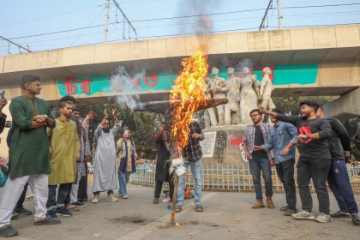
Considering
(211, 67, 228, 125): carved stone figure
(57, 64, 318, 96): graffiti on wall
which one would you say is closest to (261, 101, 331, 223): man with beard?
(211, 67, 228, 125): carved stone figure

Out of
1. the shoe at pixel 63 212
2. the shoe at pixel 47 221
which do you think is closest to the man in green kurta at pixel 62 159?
the shoe at pixel 63 212

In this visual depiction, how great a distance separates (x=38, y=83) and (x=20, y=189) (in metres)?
1.56

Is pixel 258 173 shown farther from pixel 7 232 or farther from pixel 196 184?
pixel 7 232

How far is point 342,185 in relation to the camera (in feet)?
14.2

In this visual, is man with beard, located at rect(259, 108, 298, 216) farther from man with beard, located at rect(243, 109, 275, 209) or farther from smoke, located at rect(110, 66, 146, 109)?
smoke, located at rect(110, 66, 146, 109)

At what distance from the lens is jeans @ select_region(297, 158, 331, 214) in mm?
4141

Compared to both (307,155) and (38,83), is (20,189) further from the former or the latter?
(307,155)

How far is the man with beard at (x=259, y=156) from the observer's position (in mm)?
5277

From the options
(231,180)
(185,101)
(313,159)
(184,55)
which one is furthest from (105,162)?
(184,55)

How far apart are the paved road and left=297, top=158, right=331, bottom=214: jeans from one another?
1.01 feet

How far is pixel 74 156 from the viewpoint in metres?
4.77

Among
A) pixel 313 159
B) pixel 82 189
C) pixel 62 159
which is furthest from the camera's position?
pixel 82 189

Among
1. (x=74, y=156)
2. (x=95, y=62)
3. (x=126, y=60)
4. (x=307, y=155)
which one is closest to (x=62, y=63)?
(x=95, y=62)

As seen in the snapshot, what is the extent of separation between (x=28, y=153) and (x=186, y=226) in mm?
2452
